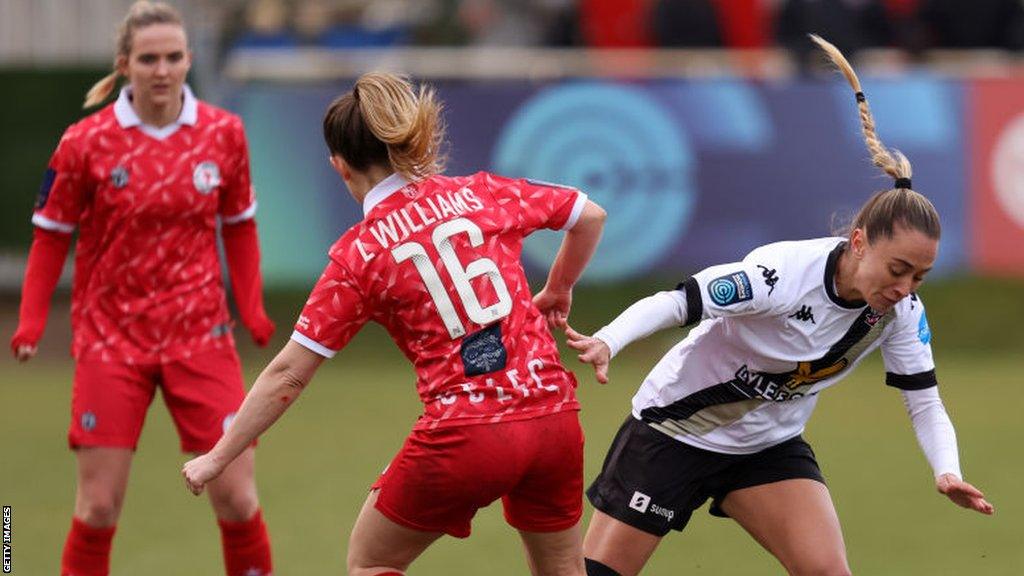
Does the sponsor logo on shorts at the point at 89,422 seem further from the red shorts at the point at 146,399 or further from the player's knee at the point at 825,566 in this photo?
the player's knee at the point at 825,566

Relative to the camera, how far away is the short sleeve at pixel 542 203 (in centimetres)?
482

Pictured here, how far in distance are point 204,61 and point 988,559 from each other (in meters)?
6.91

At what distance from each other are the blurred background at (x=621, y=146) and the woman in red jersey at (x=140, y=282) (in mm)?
3026

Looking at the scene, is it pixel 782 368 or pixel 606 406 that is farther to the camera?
pixel 606 406

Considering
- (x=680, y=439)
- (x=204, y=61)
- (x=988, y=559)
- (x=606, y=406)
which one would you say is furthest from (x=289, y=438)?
(x=680, y=439)

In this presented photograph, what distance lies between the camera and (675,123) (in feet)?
39.4

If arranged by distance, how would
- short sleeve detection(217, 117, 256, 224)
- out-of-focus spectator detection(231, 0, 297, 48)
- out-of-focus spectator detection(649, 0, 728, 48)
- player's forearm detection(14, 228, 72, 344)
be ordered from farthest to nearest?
out-of-focus spectator detection(649, 0, 728, 48), out-of-focus spectator detection(231, 0, 297, 48), short sleeve detection(217, 117, 256, 224), player's forearm detection(14, 228, 72, 344)

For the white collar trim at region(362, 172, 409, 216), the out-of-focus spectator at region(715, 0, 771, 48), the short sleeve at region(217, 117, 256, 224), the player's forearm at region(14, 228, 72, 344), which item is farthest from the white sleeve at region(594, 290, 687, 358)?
the out-of-focus spectator at region(715, 0, 771, 48)

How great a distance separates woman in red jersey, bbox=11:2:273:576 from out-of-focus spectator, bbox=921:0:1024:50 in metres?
8.32

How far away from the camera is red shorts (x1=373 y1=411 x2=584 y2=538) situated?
4.61 metres

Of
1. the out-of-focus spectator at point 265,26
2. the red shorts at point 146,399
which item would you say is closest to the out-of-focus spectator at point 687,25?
the out-of-focus spectator at point 265,26

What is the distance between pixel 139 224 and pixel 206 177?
28 cm

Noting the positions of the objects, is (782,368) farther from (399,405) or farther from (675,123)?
(675,123)

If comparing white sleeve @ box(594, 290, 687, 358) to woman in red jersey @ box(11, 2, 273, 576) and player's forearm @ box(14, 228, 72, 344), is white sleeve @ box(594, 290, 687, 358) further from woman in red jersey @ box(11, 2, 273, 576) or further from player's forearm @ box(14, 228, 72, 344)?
player's forearm @ box(14, 228, 72, 344)
